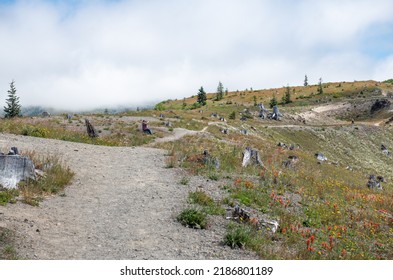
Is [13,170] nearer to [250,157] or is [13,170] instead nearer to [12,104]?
[250,157]

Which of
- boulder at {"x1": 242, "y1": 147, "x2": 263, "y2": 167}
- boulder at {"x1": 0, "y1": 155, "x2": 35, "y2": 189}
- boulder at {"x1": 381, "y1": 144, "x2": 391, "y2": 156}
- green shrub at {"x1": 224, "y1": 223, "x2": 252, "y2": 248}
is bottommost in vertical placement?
boulder at {"x1": 381, "y1": 144, "x2": 391, "y2": 156}

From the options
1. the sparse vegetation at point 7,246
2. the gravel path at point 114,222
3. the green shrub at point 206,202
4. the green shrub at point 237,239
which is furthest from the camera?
the green shrub at point 206,202

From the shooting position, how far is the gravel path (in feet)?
Result: 31.1

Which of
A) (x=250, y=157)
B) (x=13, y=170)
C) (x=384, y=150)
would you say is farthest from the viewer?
(x=384, y=150)

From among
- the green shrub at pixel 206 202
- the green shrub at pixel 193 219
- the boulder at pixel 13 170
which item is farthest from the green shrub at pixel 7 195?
the green shrub at pixel 206 202

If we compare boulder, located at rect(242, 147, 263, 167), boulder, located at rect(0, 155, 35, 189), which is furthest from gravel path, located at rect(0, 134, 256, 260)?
boulder, located at rect(242, 147, 263, 167)

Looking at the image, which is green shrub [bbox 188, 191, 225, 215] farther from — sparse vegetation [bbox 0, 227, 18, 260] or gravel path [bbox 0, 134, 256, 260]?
sparse vegetation [bbox 0, 227, 18, 260]

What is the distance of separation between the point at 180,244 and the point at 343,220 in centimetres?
783

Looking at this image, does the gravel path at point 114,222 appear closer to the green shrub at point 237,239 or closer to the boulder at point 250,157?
the green shrub at point 237,239

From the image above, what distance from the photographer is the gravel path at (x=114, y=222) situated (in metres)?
9.49

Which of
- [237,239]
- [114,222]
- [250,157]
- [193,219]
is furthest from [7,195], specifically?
[250,157]

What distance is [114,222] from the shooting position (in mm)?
11688

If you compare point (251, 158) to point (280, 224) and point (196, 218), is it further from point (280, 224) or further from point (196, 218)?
point (196, 218)

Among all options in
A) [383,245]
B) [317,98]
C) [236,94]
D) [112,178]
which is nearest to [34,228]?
[112,178]
